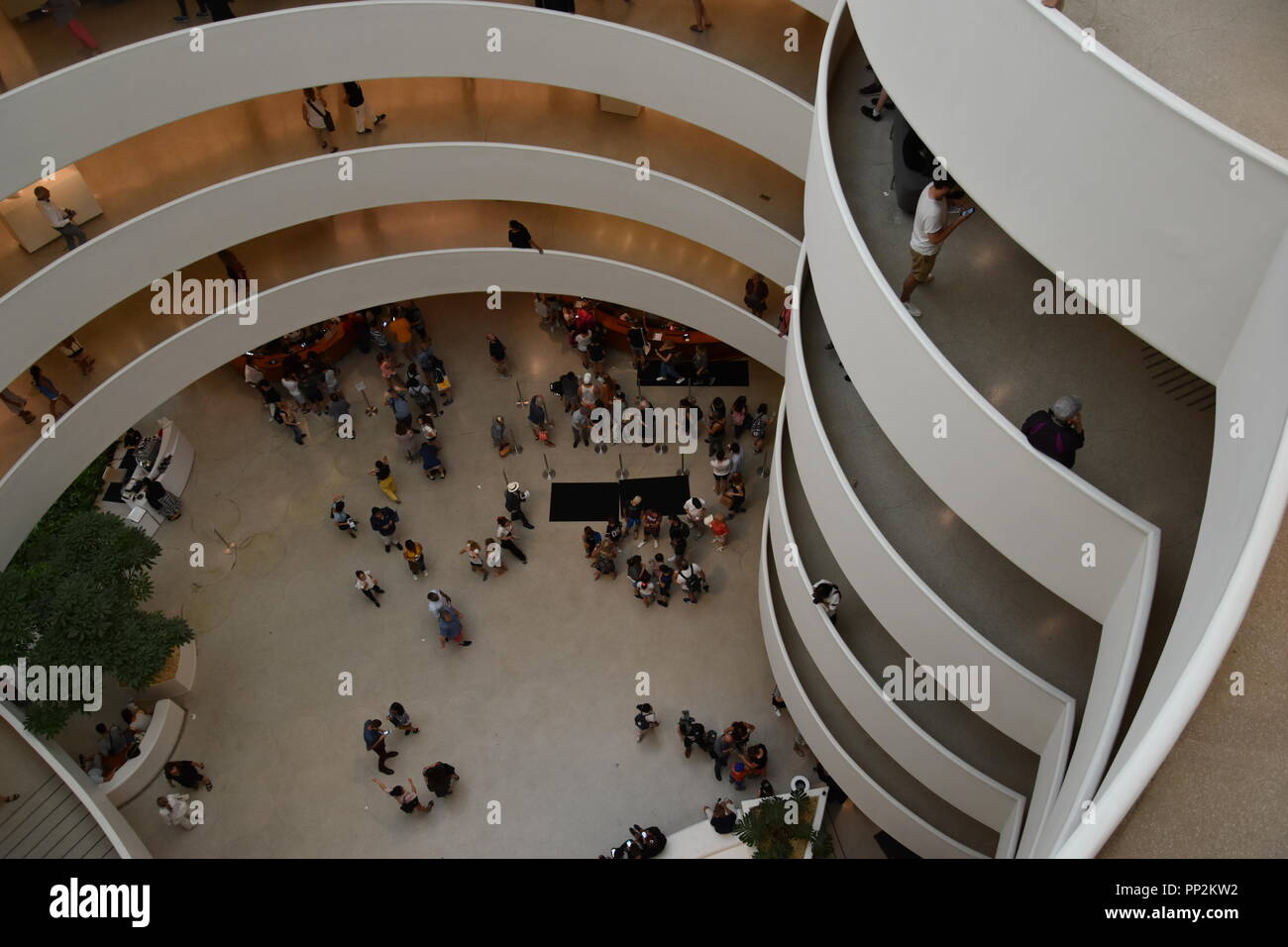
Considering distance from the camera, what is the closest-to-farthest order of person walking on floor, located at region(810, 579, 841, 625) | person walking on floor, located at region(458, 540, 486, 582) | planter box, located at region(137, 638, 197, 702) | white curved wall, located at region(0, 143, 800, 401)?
1. person walking on floor, located at region(810, 579, 841, 625)
2. white curved wall, located at region(0, 143, 800, 401)
3. planter box, located at region(137, 638, 197, 702)
4. person walking on floor, located at region(458, 540, 486, 582)

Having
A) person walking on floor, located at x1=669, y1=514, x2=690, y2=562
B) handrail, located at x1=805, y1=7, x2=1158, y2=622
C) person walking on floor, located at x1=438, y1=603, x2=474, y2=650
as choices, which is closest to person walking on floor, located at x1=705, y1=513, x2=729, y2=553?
person walking on floor, located at x1=669, y1=514, x2=690, y2=562

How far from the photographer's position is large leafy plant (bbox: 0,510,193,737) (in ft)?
47.6

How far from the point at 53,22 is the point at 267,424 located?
8191mm

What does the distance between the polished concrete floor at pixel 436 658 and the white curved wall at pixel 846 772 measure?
2.45 m

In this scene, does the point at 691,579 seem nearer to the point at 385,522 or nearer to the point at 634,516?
the point at 634,516

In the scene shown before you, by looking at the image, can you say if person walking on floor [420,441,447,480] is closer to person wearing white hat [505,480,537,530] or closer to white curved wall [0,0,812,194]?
person wearing white hat [505,480,537,530]

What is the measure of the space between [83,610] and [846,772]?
11.5 metres

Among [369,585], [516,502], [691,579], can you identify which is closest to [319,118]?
[516,502]

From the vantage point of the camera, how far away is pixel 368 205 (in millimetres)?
17906

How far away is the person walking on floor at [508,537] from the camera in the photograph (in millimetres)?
18609

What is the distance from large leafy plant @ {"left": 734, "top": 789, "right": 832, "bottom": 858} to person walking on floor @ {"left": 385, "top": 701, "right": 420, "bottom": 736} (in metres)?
6.10
